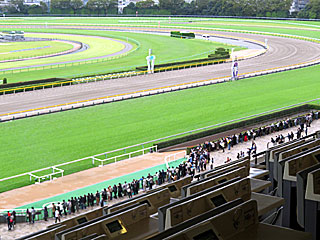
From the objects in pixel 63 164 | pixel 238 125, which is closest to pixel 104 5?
pixel 238 125

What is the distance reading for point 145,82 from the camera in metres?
49.0

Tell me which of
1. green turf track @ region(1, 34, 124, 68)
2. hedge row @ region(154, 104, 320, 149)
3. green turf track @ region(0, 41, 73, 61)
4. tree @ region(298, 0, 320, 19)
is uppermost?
tree @ region(298, 0, 320, 19)

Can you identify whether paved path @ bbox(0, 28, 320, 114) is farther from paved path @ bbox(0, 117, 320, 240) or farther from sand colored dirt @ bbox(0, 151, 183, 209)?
paved path @ bbox(0, 117, 320, 240)

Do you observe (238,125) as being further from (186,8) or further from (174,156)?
(186,8)

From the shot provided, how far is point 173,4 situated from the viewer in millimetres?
132000

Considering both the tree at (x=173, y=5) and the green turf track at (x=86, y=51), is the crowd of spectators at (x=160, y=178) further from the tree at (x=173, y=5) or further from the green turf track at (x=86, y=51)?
the tree at (x=173, y=5)

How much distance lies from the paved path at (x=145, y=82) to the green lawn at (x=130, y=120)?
150 inches

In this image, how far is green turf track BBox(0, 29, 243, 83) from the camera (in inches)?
2185

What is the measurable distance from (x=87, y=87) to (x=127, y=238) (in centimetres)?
4187

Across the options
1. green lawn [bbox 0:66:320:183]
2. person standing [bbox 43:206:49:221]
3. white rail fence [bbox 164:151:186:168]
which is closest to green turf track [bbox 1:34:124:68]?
green lawn [bbox 0:66:320:183]

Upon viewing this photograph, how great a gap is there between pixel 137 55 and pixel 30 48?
1904 centimetres

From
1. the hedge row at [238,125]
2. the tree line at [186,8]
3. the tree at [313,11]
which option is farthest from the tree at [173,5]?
the hedge row at [238,125]

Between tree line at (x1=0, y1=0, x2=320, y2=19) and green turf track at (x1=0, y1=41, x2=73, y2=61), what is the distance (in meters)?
51.8

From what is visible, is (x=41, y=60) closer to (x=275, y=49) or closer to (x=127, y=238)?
(x=275, y=49)
